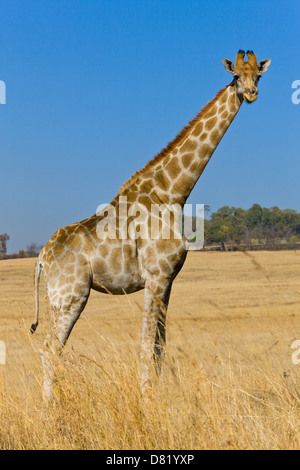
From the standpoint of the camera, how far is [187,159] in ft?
22.9

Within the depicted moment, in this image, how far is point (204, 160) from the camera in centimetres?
698

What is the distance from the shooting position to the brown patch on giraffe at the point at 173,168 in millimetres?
6961

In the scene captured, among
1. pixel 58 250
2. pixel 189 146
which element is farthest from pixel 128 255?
pixel 189 146

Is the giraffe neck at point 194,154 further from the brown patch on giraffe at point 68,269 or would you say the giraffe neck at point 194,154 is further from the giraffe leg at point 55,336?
the giraffe leg at point 55,336

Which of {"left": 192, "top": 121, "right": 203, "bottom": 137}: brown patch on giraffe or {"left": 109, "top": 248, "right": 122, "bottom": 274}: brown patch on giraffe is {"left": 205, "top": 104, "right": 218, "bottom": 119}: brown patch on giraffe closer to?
{"left": 192, "top": 121, "right": 203, "bottom": 137}: brown patch on giraffe

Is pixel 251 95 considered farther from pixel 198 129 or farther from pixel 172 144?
pixel 172 144

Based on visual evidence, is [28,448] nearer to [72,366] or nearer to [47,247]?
[72,366]

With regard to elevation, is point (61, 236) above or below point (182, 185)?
below

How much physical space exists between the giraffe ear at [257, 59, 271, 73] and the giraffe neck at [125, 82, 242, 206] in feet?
1.31

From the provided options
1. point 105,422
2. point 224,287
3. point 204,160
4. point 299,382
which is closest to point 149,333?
point 105,422

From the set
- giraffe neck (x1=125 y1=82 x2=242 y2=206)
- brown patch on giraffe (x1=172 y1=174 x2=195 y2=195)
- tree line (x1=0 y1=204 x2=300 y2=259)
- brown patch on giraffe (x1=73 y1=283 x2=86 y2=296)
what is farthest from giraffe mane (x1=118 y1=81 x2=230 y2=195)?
tree line (x1=0 y1=204 x2=300 y2=259)

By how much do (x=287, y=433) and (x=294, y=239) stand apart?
58.2 m

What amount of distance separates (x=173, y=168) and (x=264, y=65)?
165cm

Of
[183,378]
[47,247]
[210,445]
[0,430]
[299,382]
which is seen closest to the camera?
[210,445]
